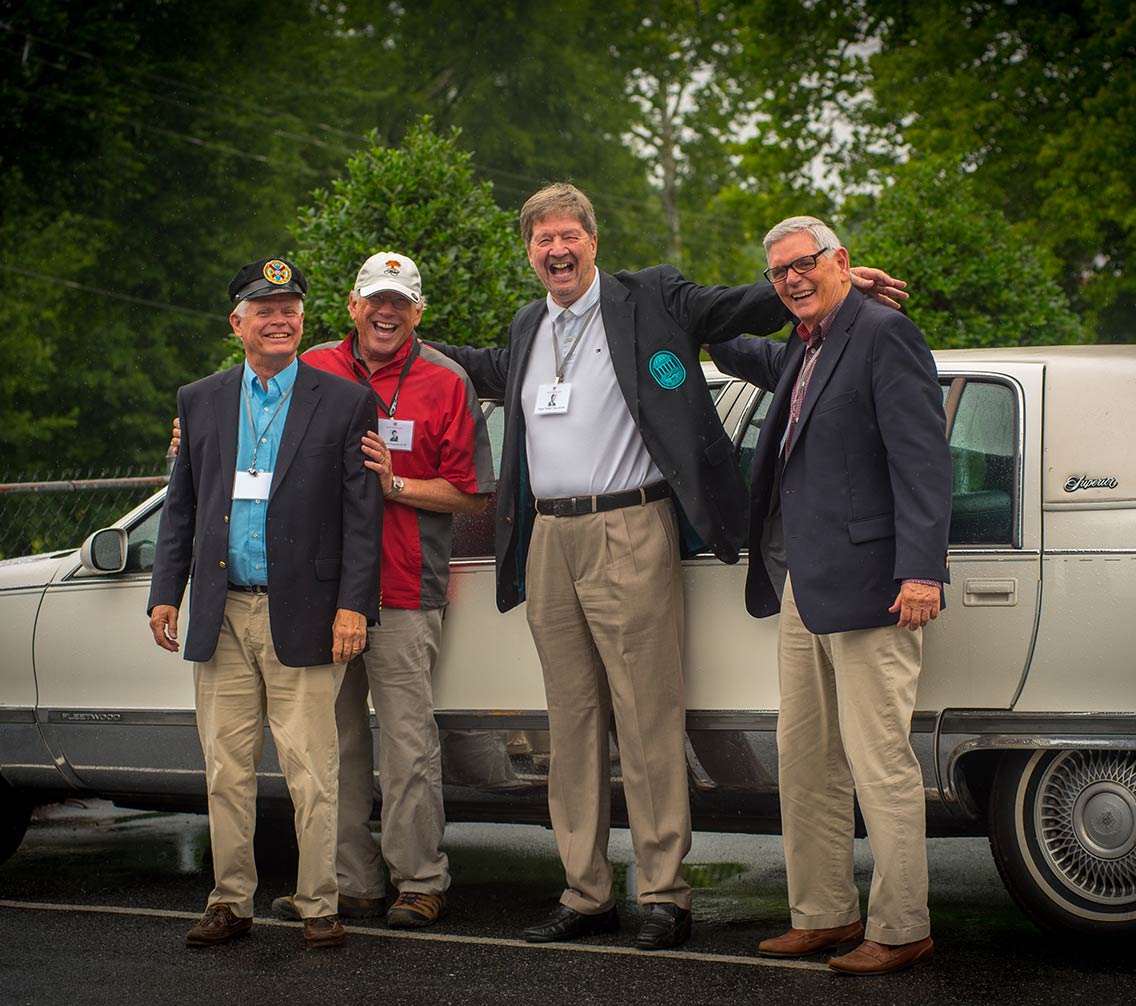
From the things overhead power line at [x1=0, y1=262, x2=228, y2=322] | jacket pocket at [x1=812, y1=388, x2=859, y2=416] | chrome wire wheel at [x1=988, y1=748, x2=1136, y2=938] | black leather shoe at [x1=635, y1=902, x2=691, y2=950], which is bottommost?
black leather shoe at [x1=635, y1=902, x2=691, y2=950]

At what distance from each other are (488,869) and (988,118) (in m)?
19.2

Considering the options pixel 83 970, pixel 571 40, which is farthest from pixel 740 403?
pixel 571 40

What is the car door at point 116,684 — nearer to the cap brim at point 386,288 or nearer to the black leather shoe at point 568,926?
the cap brim at point 386,288

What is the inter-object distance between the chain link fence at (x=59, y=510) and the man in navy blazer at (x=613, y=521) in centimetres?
326

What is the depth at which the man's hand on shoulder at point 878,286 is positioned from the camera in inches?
181

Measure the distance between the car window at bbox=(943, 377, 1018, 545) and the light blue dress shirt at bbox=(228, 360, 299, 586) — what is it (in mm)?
2017

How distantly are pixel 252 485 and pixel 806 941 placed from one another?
2.13m

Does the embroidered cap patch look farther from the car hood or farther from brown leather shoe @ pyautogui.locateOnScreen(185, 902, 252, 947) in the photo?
brown leather shoe @ pyautogui.locateOnScreen(185, 902, 252, 947)

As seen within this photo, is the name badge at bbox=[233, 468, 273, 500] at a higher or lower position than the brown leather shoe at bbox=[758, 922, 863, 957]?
higher

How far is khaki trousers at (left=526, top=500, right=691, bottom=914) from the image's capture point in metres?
4.70

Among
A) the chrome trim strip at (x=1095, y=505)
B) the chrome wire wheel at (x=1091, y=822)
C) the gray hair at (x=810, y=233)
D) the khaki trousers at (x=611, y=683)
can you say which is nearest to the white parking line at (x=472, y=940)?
the khaki trousers at (x=611, y=683)

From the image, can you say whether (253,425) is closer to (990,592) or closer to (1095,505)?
(990,592)

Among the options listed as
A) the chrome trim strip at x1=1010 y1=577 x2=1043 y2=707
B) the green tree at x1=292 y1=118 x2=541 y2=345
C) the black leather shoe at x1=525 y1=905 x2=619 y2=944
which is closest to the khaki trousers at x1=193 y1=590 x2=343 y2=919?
the black leather shoe at x1=525 y1=905 x2=619 y2=944

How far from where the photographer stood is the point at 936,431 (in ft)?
13.9
